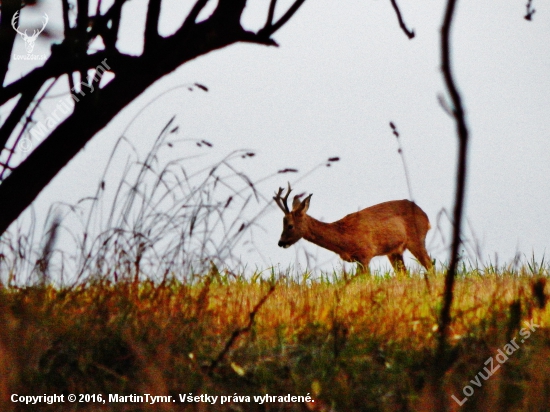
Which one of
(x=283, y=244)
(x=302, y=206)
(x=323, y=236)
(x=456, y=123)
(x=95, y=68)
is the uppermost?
(x=302, y=206)

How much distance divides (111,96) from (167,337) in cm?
158

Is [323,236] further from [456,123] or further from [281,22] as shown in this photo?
[456,123]

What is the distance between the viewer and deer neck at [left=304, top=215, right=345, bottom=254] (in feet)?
42.3

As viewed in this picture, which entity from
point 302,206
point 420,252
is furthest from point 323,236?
point 420,252

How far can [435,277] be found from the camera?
20.6ft

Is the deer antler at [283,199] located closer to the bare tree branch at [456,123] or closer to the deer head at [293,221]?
the deer head at [293,221]

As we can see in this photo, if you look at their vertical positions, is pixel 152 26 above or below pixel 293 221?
below

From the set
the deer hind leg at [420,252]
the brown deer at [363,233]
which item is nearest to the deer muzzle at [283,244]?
the brown deer at [363,233]

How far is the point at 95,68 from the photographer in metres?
4.69

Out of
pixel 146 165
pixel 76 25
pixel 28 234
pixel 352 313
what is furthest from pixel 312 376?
pixel 76 25

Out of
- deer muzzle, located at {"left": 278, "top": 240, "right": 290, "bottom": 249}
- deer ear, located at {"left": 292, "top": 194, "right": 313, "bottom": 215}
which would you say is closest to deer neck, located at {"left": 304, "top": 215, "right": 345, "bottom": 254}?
deer ear, located at {"left": 292, "top": 194, "right": 313, "bottom": 215}

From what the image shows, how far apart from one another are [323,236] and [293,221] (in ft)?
2.35

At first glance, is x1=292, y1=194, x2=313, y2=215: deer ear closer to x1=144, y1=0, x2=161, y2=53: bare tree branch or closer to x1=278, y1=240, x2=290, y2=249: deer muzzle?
x1=278, y1=240, x2=290, y2=249: deer muzzle

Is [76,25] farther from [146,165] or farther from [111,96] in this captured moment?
[146,165]
